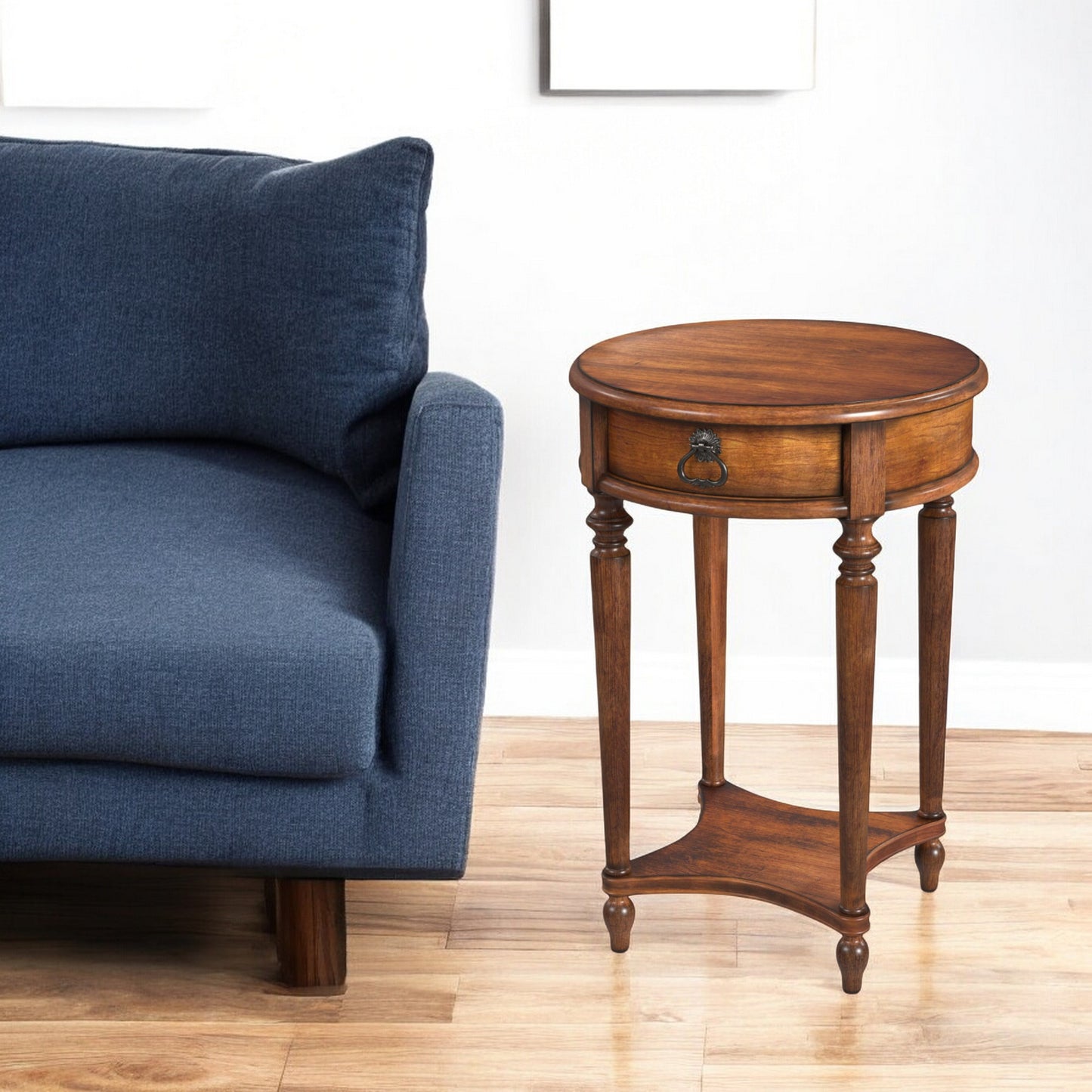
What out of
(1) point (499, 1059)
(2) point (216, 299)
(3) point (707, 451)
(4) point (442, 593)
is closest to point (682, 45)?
(2) point (216, 299)

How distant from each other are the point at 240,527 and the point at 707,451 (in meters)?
0.58

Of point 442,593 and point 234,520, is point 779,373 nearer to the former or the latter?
point 442,593

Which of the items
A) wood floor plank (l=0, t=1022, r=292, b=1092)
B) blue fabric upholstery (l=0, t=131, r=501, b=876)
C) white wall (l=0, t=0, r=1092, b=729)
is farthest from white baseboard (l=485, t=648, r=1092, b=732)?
wood floor plank (l=0, t=1022, r=292, b=1092)

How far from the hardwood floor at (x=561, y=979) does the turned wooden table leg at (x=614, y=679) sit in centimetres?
10

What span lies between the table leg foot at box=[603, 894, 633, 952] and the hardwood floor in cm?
2

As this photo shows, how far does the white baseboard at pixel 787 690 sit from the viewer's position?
243 centimetres

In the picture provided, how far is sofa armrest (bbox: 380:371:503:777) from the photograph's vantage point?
5.24ft

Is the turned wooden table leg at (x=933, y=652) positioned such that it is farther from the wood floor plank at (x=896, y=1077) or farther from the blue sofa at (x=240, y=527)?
the blue sofa at (x=240, y=527)

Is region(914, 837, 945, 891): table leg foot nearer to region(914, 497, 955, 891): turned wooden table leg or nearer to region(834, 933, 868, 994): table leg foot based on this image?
region(914, 497, 955, 891): turned wooden table leg

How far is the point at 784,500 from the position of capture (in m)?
1.55

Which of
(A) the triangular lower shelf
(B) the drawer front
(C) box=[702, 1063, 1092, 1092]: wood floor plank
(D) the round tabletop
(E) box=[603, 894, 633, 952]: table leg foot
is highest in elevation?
(D) the round tabletop

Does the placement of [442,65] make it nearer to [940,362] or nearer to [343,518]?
[343,518]

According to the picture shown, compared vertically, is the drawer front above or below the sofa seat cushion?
above

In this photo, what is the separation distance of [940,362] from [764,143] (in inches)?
29.5
